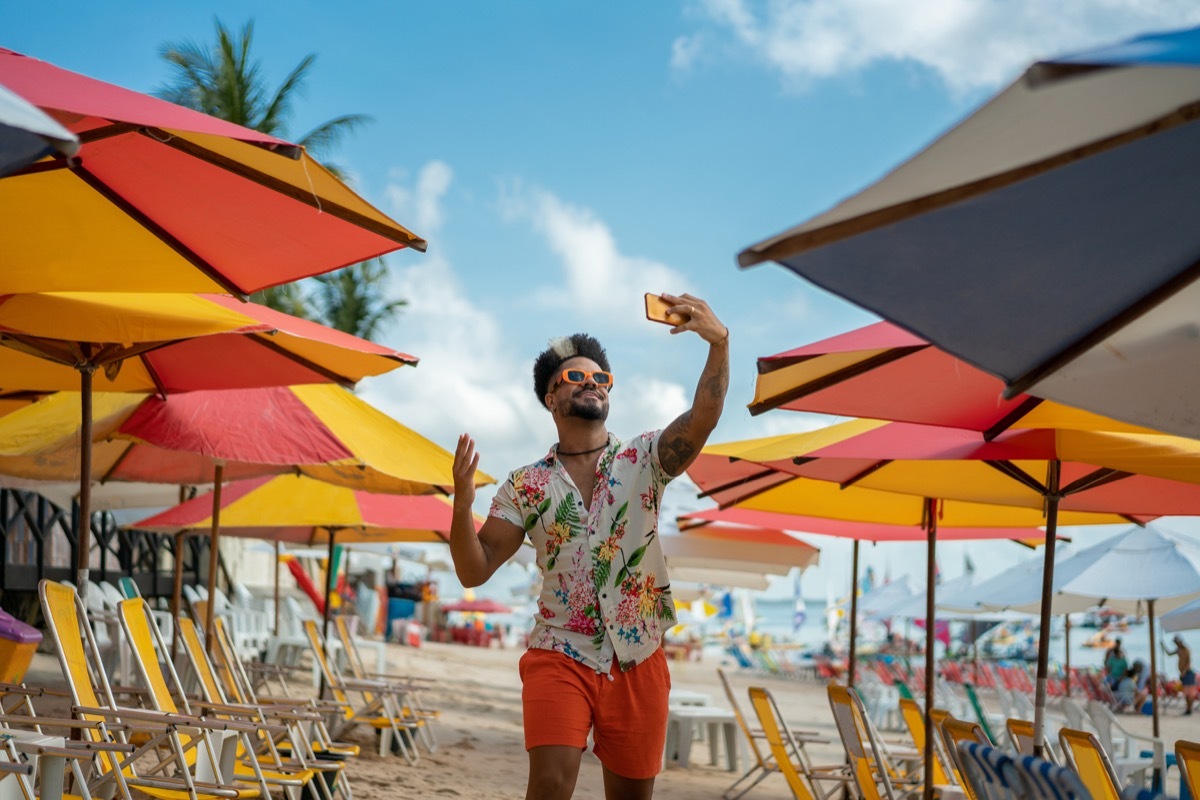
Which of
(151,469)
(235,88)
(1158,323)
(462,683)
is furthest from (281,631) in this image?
(1158,323)

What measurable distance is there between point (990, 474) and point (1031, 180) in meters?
4.55

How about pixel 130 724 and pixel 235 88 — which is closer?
pixel 130 724

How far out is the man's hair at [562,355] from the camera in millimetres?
4027

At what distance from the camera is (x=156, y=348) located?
18.6ft

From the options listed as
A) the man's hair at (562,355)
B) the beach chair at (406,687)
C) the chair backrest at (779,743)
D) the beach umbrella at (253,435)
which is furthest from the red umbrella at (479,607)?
the man's hair at (562,355)

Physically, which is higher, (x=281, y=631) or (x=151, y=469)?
(x=151, y=469)

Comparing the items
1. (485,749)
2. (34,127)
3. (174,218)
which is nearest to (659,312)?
(34,127)

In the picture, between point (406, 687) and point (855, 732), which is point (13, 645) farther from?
point (406, 687)

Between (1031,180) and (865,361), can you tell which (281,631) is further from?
(1031,180)

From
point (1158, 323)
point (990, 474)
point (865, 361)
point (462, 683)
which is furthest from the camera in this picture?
point (462, 683)

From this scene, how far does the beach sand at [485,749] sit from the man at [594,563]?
181 inches

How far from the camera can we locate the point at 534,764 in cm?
353

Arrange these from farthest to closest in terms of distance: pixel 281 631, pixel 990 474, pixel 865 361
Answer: pixel 281 631 → pixel 990 474 → pixel 865 361

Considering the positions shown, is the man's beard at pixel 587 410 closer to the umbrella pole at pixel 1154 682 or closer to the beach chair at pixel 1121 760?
the beach chair at pixel 1121 760
